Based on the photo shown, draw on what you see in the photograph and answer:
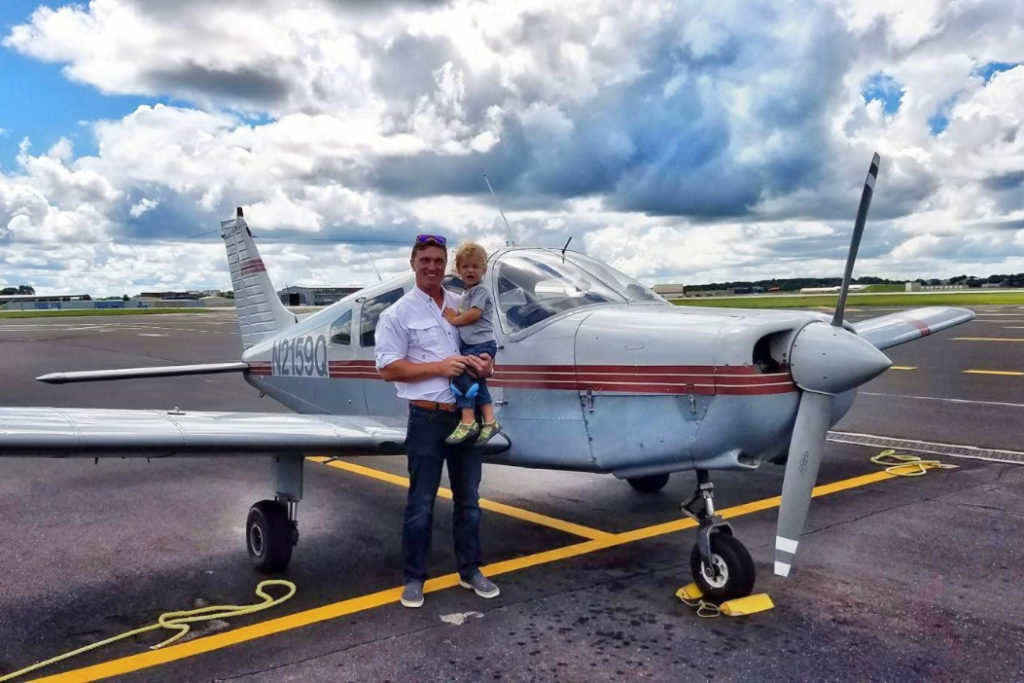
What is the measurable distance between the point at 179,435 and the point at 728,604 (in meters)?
3.14

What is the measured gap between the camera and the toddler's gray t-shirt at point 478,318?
180 inches

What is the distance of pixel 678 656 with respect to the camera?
385cm

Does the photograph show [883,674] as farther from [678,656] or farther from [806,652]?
[678,656]

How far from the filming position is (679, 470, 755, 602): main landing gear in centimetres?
439

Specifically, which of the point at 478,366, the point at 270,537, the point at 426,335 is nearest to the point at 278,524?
the point at 270,537

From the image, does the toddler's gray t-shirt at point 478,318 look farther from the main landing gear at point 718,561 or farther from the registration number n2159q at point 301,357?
the registration number n2159q at point 301,357

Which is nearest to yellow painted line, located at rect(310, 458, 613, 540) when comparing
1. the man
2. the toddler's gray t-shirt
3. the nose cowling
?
the man

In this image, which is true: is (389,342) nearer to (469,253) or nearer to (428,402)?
(428,402)

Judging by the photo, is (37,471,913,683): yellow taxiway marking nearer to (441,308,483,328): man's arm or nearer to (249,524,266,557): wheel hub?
(249,524,266,557): wheel hub

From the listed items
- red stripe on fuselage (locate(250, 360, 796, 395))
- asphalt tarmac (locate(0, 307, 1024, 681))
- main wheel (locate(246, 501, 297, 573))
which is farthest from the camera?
main wheel (locate(246, 501, 297, 573))

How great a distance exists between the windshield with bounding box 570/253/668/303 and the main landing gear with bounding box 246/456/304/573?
2.34m

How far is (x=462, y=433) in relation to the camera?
4395 mm

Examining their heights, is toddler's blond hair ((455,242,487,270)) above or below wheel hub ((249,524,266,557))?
above

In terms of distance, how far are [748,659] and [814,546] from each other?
190 centimetres
